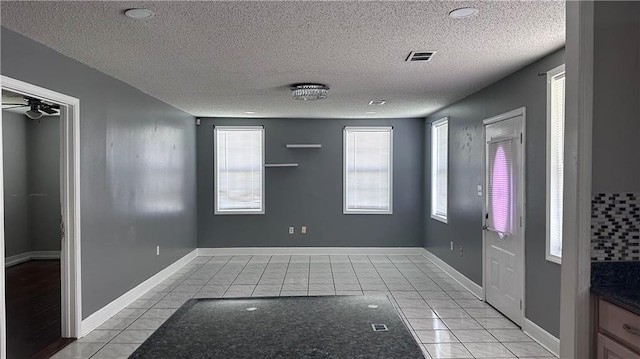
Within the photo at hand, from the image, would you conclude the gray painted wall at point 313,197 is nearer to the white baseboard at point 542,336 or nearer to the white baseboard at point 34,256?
the white baseboard at point 34,256

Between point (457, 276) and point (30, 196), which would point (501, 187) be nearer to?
point (457, 276)

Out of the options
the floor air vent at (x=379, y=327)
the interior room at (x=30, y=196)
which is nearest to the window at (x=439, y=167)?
the floor air vent at (x=379, y=327)

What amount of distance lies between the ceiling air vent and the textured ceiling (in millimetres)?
85

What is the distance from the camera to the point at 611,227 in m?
1.96

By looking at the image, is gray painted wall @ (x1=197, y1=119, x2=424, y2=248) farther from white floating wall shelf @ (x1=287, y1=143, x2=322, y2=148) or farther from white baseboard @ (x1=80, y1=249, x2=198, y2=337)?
white baseboard @ (x1=80, y1=249, x2=198, y2=337)

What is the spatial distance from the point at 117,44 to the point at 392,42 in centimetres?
210

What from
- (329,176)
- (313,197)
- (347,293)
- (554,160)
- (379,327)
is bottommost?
(347,293)

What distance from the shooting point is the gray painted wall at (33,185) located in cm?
661

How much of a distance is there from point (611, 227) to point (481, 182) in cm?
287

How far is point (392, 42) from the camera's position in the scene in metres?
3.10

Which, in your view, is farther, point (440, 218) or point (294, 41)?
point (440, 218)

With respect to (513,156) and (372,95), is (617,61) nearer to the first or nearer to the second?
(513,156)

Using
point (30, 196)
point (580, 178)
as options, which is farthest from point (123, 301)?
point (580, 178)

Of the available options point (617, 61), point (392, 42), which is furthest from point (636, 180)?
point (392, 42)
